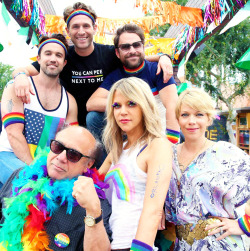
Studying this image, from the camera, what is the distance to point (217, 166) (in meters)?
1.59

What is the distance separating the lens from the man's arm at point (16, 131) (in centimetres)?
229

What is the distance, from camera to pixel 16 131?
230 centimetres

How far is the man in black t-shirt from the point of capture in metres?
2.65

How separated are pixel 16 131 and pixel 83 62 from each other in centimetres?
96

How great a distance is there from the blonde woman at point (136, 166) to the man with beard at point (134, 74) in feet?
2.54

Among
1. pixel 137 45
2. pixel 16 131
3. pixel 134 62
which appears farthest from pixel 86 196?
pixel 137 45

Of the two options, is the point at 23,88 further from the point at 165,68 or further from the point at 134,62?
the point at 165,68

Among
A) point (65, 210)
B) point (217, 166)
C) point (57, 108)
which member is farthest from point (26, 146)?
point (217, 166)

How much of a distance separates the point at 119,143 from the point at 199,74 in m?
12.6

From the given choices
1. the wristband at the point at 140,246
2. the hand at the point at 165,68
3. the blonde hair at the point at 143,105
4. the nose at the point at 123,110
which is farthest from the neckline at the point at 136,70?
the wristband at the point at 140,246

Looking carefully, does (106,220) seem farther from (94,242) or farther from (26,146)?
(26,146)

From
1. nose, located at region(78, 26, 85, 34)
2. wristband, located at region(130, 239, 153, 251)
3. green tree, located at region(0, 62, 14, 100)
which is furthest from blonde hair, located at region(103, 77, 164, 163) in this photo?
green tree, located at region(0, 62, 14, 100)

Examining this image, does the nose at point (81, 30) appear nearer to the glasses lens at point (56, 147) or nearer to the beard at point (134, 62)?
the beard at point (134, 62)

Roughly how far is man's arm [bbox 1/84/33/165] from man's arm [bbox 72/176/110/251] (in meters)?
1.20
